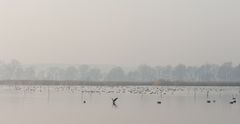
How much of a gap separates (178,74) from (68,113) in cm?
13774

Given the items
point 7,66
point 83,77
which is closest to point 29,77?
point 7,66

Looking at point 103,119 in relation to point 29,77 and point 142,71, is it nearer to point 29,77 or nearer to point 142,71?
point 29,77

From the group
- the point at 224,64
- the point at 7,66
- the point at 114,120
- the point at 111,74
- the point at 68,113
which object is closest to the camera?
the point at 114,120

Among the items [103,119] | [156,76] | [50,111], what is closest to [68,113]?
[50,111]

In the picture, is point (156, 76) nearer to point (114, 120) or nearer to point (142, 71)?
point (142, 71)

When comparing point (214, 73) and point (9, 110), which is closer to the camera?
point (9, 110)

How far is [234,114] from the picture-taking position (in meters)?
36.8

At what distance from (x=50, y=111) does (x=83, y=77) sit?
128151mm

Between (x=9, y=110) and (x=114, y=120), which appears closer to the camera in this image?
(x=114, y=120)

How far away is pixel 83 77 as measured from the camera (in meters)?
165

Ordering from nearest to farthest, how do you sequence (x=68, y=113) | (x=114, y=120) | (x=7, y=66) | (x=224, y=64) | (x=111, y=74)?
(x=114, y=120)
(x=68, y=113)
(x=7, y=66)
(x=111, y=74)
(x=224, y=64)

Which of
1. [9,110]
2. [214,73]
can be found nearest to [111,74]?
[214,73]

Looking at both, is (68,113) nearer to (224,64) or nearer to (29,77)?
(29,77)

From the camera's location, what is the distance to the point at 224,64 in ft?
573
